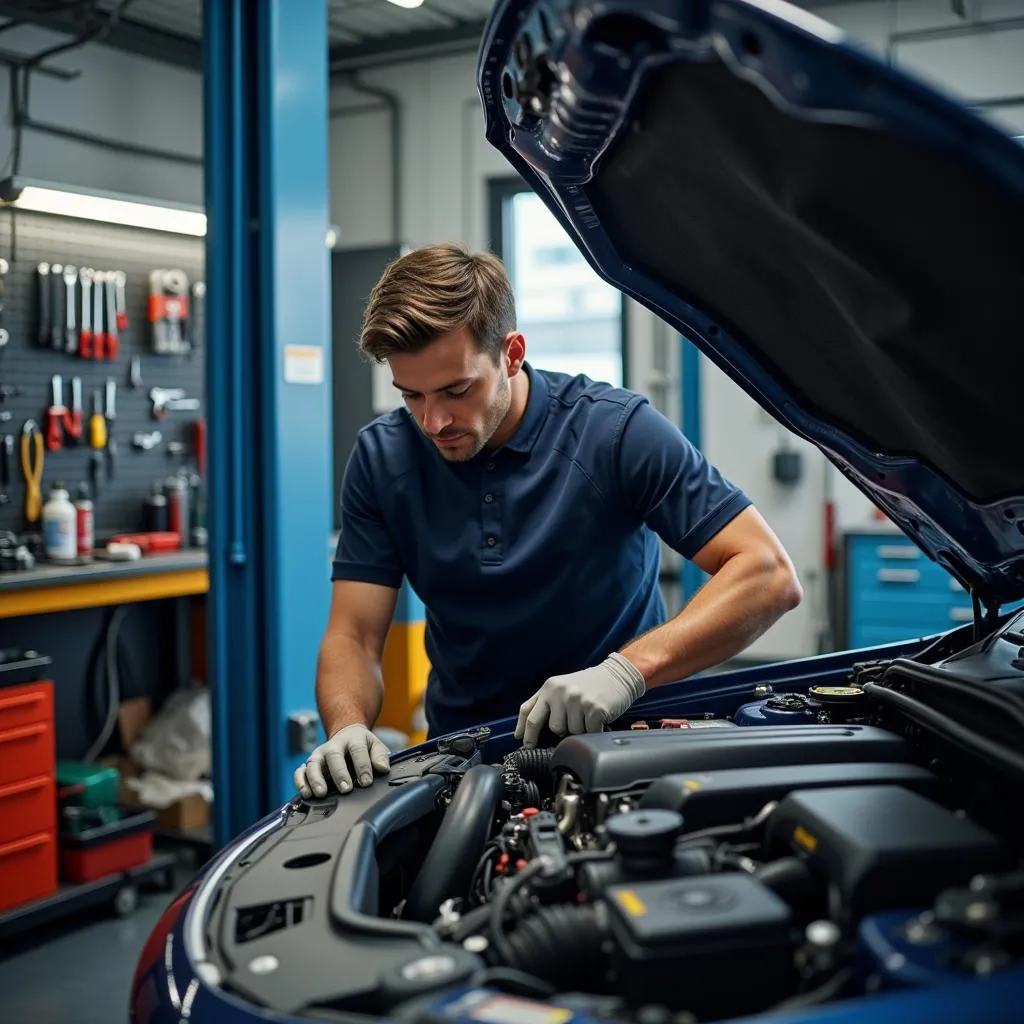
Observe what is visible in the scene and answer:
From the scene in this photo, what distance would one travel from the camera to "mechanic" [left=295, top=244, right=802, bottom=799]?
5.88 feet

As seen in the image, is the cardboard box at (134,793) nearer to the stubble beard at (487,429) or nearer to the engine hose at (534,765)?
the stubble beard at (487,429)

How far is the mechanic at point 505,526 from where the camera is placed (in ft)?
5.88

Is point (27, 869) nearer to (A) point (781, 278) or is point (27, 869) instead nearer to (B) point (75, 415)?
(B) point (75, 415)

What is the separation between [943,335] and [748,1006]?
67 centimetres

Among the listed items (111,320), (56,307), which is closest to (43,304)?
(56,307)

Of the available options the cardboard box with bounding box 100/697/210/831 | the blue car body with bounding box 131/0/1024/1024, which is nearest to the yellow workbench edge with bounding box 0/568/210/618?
the cardboard box with bounding box 100/697/210/831

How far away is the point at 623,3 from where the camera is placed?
935 mm

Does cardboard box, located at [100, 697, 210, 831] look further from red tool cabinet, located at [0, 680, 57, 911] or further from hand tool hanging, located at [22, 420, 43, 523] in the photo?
hand tool hanging, located at [22, 420, 43, 523]

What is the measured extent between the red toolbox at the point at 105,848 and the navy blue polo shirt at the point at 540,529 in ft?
5.89

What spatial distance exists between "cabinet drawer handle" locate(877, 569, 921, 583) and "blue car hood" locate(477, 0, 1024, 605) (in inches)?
136

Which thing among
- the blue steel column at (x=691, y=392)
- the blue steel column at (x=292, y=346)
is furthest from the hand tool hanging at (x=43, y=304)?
the blue steel column at (x=691, y=392)

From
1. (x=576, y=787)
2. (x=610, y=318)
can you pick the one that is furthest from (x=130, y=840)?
(x=610, y=318)

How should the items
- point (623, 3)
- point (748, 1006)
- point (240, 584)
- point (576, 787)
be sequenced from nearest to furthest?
point (748, 1006) < point (623, 3) < point (576, 787) < point (240, 584)

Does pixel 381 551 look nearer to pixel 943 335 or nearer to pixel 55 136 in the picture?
pixel 943 335
